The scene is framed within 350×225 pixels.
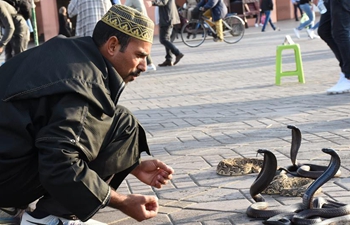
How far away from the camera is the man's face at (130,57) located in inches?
139

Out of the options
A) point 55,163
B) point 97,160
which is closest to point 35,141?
point 55,163

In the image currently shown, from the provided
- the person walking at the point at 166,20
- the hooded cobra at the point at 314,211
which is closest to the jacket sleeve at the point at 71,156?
the hooded cobra at the point at 314,211

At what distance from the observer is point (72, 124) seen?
3176 mm

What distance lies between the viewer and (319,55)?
15359mm

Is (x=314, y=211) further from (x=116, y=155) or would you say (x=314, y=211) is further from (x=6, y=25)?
(x=6, y=25)

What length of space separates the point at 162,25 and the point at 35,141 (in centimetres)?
1220

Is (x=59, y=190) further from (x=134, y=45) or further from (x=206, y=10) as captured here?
(x=206, y=10)

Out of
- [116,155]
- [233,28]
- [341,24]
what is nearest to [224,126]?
[341,24]

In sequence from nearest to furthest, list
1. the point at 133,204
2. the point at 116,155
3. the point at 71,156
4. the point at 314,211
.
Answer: the point at 71,156 → the point at 133,204 → the point at 116,155 → the point at 314,211

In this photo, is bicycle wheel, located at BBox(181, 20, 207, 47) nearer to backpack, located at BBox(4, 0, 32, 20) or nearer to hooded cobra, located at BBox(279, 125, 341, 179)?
backpack, located at BBox(4, 0, 32, 20)

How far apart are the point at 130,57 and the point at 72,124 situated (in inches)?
21.0

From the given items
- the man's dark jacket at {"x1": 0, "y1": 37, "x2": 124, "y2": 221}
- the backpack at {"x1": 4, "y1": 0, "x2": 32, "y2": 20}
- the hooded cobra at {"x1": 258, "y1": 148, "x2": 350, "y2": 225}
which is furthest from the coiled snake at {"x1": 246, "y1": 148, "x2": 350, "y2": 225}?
the backpack at {"x1": 4, "y1": 0, "x2": 32, "y2": 20}

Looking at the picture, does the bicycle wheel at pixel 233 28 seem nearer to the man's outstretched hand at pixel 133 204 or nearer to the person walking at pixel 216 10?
the person walking at pixel 216 10

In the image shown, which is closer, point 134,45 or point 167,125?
point 134,45
